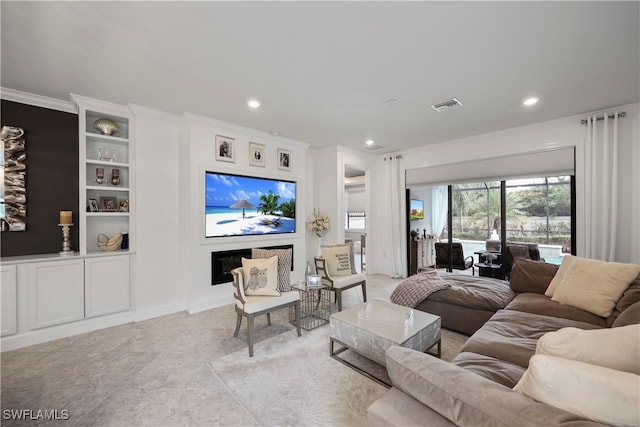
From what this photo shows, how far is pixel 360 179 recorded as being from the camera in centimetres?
818

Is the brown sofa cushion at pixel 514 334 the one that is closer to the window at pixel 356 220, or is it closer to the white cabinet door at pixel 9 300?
the white cabinet door at pixel 9 300

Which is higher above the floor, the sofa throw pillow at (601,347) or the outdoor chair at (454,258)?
the sofa throw pillow at (601,347)

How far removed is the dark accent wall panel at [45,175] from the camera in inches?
117

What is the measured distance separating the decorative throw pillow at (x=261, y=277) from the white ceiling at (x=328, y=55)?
6.27ft

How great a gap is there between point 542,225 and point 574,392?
14.6 ft

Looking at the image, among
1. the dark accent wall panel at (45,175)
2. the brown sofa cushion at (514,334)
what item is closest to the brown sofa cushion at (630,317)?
the brown sofa cushion at (514,334)

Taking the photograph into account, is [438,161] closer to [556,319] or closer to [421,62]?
[421,62]

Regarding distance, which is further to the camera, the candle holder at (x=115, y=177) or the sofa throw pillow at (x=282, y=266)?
the candle holder at (x=115, y=177)

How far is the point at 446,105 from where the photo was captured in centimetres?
329

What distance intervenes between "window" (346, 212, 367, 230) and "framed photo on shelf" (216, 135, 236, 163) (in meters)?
5.52

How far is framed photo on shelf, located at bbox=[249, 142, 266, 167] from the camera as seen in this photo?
14.0ft

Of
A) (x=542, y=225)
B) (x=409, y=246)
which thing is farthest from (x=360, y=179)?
(x=542, y=225)

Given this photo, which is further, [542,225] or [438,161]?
[438,161]

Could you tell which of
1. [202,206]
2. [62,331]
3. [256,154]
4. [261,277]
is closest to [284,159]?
[256,154]
